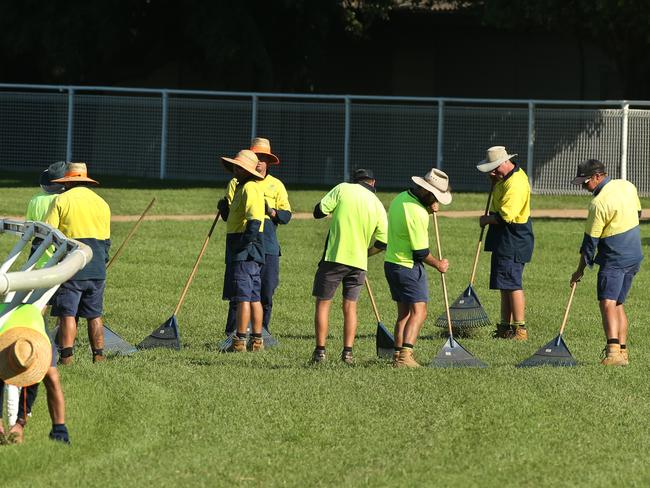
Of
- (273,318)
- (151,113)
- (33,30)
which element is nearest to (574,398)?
(273,318)

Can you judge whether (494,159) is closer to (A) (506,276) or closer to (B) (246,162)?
(A) (506,276)

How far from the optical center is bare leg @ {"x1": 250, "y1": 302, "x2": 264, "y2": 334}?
42.7 ft

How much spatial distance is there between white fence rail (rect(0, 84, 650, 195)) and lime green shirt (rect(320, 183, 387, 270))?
17395 millimetres

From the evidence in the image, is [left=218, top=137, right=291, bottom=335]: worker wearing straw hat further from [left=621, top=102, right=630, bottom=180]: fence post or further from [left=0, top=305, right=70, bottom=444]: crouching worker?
[left=621, top=102, right=630, bottom=180]: fence post

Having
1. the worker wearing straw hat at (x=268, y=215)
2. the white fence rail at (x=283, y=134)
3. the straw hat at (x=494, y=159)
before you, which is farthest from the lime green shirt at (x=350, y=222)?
the white fence rail at (x=283, y=134)

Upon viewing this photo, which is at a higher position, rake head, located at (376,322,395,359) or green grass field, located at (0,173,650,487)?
rake head, located at (376,322,395,359)

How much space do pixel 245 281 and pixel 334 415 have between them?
2978 millimetres

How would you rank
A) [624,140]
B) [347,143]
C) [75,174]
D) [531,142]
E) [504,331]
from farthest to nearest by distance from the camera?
[347,143] → [531,142] → [624,140] → [504,331] → [75,174]

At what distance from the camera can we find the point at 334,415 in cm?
1016

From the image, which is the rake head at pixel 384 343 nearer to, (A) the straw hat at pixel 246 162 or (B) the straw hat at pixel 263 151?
(A) the straw hat at pixel 246 162

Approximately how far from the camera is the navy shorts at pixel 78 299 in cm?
1186

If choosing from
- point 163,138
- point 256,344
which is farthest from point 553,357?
point 163,138

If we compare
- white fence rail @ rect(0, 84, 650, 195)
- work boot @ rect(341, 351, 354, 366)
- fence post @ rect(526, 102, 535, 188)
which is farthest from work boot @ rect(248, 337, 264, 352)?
white fence rail @ rect(0, 84, 650, 195)

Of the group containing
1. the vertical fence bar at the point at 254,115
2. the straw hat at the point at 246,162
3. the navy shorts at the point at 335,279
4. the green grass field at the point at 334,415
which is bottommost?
the green grass field at the point at 334,415
